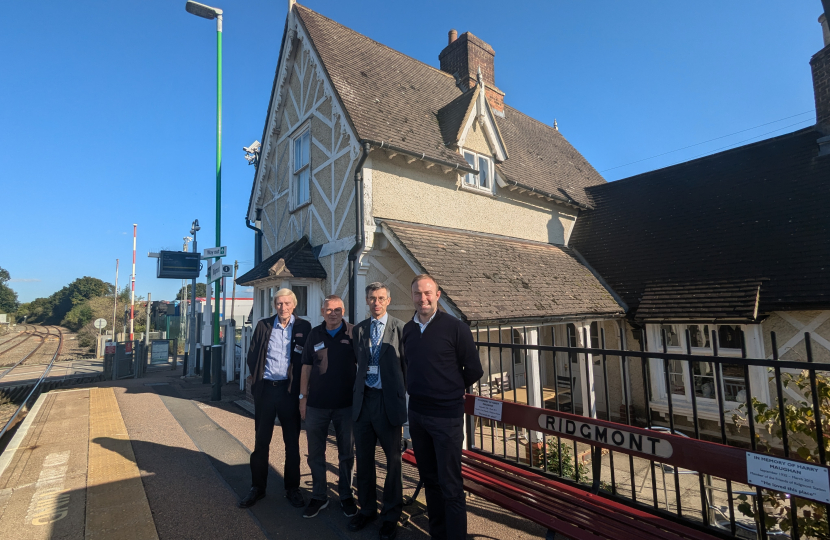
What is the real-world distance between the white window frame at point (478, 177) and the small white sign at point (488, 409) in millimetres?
6433

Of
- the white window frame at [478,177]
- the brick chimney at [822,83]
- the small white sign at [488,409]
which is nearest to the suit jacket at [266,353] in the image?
the small white sign at [488,409]

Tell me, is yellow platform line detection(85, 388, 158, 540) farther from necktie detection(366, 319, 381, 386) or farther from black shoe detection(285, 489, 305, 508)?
necktie detection(366, 319, 381, 386)

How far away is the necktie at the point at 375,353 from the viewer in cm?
360

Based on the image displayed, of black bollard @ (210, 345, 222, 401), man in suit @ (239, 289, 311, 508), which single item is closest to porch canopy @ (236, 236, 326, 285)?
black bollard @ (210, 345, 222, 401)

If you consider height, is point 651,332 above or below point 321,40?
below

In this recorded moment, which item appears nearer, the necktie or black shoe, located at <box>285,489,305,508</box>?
the necktie

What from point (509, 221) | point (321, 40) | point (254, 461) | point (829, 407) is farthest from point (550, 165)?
point (254, 461)

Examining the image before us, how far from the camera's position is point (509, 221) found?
35.6ft

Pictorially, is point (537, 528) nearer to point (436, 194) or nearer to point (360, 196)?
point (360, 196)

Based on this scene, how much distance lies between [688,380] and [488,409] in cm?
736

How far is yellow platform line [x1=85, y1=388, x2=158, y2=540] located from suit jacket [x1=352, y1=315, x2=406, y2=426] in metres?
2.18

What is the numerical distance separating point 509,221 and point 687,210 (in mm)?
4730

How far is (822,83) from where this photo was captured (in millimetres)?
9305

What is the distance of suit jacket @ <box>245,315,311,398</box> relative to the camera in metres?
4.11
